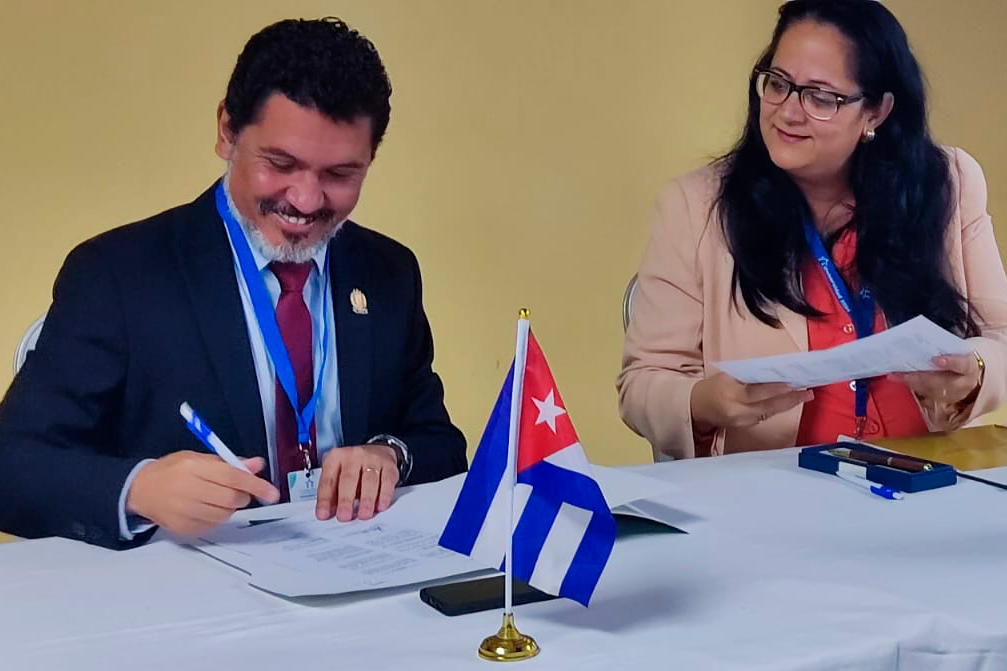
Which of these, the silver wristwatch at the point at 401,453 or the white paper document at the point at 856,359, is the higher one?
the white paper document at the point at 856,359

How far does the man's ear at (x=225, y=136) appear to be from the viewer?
168 centimetres

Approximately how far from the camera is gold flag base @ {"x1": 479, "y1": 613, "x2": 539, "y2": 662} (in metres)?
0.92

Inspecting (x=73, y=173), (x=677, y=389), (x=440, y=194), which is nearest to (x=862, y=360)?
(x=677, y=389)

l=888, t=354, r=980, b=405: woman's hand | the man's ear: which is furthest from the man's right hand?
l=888, t=354, r=980, b=405: woman's hand

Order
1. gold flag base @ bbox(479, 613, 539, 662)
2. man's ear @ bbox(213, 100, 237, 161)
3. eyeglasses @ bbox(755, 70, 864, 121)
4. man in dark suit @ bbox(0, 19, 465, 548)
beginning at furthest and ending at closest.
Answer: eyeglasses @ bbox(755, 70, 864, 121)
man's ear @ bbox(213, 100, 237, 161)
man in dark suit @ bbox(0, 19, 465, 548)
gold flag base @ bbox(479, 613, 539, 662)

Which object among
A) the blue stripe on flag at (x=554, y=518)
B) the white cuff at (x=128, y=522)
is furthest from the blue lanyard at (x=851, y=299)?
the white cuff at (x=128, y=522)

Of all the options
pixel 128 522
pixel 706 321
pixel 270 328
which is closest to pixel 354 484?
pixel 128 522

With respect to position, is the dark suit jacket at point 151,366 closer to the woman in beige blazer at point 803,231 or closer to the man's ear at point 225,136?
the man's ear at point 225,136

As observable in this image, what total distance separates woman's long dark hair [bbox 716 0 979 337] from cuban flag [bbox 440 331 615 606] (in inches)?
47.3

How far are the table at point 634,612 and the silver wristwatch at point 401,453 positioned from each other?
408 millimetres

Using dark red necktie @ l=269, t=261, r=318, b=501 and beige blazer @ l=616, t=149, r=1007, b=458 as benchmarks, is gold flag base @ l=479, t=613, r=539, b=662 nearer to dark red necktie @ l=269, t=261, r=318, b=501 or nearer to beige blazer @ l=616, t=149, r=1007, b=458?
dark red necktie @ l=269, t=261, r=318, b=501

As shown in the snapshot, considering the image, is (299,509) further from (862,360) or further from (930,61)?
(930,61)

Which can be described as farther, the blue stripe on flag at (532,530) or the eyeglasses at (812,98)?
the eyeglasses at (812,98)

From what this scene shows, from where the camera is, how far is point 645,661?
92 centimetres
